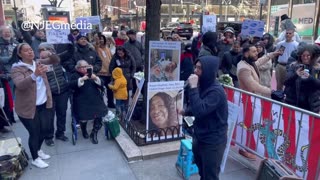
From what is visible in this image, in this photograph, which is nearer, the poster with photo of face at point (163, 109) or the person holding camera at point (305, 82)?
the person holding camera at point (305, 82)

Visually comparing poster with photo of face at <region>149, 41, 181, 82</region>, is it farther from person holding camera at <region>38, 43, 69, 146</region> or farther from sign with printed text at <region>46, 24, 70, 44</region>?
sign with printed text at <region>46, 24, 70, 44</region>

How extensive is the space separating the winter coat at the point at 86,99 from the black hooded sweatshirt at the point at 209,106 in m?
2.40

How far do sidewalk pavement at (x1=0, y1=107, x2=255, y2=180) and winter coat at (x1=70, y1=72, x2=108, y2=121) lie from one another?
54cm

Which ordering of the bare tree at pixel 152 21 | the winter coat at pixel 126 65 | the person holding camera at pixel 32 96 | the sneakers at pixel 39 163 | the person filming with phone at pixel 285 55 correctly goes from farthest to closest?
the person filming with phone at pixel 285 55 < the winter coat at pixel 126 65 < the bare tree at pixel 152 21 < the sneakers at pixel 39 163 < the person holding camera at pixel 32 96

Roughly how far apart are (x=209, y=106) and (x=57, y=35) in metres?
3.60

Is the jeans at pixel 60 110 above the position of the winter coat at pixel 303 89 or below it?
below

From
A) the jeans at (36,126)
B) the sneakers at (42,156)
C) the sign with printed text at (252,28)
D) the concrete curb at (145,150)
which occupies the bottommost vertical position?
the sneakers at (42,156)

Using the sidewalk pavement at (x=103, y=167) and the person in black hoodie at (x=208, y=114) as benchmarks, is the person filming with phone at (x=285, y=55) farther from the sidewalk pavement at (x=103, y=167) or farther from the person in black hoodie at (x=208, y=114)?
the person in black hoodie at (x=208, y=114)

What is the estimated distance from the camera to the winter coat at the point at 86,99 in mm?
4723

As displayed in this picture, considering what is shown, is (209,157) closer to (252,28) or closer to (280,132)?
(280,132)

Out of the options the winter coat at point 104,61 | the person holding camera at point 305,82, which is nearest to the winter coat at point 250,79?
the person holding camera at point 305,82

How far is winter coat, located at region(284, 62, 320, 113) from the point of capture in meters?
3.71

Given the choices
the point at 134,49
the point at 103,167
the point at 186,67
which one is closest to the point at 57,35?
the point at 134,49

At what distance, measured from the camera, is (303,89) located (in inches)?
149
